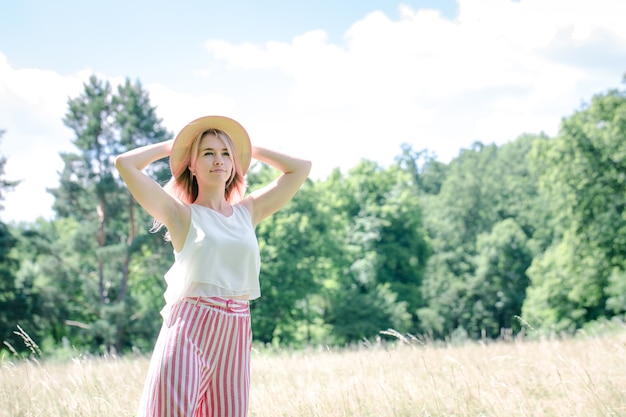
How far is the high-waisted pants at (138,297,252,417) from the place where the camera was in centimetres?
282

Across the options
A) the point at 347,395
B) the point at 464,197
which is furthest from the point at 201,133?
the point at 464,197

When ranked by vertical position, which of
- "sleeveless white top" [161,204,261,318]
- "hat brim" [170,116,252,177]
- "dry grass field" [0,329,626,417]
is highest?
"hat brim" [170,116,252,177]

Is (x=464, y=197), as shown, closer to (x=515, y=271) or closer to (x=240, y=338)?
(x=515, y=271)

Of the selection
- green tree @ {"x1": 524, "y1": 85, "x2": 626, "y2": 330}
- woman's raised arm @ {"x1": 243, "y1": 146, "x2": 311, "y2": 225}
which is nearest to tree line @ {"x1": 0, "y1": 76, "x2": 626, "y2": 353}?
green tree @ {"x1": 524, "y1": 85, "x2": 626, "y2": 330}

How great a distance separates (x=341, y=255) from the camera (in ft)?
107

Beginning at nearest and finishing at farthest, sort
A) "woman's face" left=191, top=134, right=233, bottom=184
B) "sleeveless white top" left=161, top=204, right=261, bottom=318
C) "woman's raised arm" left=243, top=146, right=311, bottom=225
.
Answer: "sleeveless white top" left=161, top=204, right=261, bottom=318
"woman's face" left=191, top=134, right=233, bottom=184
"woman's raised arm" left=243, top=146, right=311, bottom=225

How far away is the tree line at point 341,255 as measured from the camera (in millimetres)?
23906

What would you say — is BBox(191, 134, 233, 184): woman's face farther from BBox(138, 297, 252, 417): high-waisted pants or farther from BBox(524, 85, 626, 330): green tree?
BBox(524, 85, 626, 330): green tree

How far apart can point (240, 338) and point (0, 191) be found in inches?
974

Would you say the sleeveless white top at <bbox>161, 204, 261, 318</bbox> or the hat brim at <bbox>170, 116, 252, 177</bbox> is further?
the hat brim at <bbox>170, 116, 252, 177</bbox>

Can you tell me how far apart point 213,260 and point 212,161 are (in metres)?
0.56

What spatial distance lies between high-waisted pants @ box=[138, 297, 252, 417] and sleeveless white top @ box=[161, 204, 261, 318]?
63 millimetres

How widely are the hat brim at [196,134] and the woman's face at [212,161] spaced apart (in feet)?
0.20

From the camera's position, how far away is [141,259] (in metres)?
27.2
